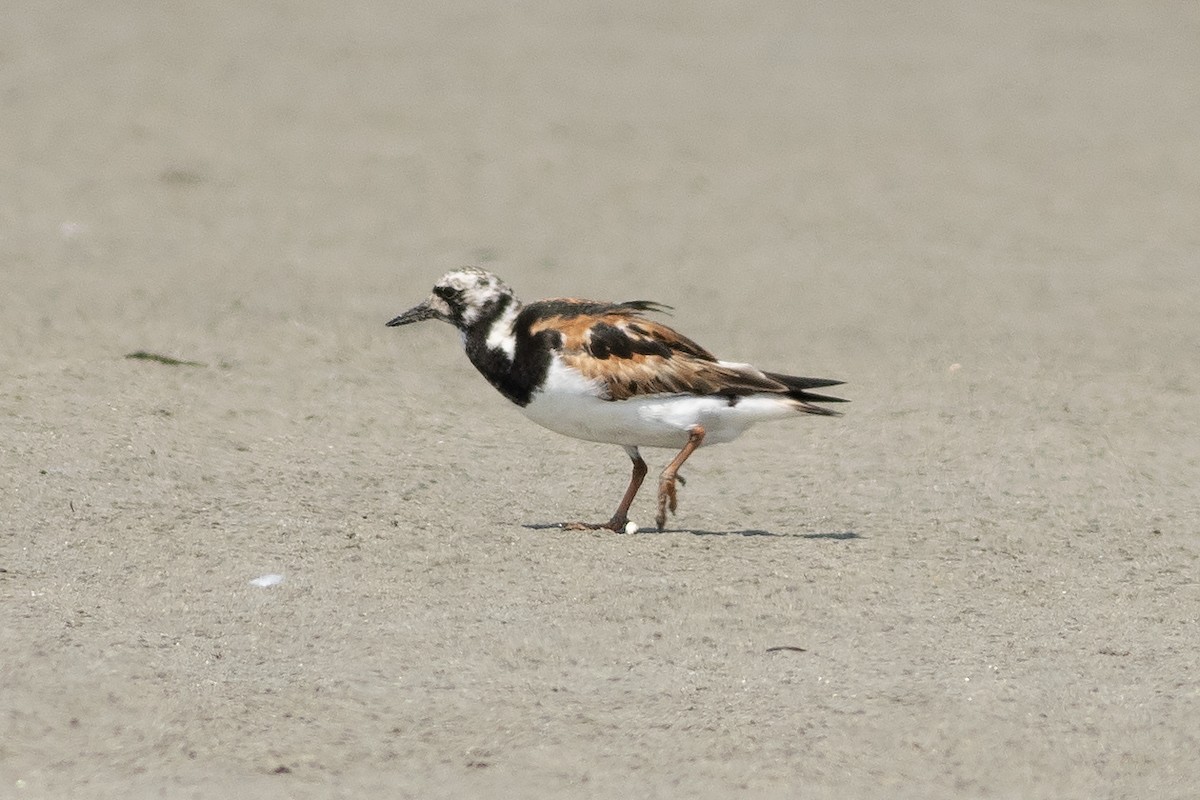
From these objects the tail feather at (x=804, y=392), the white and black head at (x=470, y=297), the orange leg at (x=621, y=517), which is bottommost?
the orange leg at (x=621, y=517)

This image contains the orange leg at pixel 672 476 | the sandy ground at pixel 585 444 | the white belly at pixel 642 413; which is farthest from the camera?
the orange leg at pixel 672 476

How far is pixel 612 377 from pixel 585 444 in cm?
237

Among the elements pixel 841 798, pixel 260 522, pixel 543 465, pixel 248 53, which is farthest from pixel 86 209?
pixel 841 798

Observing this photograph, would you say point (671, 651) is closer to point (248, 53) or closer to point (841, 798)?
point (841, 798)

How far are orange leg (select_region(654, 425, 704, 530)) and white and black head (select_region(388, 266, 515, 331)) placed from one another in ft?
3.40

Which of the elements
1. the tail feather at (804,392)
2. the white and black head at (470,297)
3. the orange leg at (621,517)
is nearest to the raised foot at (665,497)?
the orange leg at (621,517)

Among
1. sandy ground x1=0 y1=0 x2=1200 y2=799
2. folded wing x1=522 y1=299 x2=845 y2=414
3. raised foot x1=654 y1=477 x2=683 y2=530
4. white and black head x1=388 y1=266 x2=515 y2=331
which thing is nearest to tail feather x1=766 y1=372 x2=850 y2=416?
folded wing x1=522 y1=299 x2=845 y2=414

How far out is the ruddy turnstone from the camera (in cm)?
818

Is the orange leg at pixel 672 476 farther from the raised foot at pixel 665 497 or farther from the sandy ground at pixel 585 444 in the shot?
the sandy ground at pixel 585 444

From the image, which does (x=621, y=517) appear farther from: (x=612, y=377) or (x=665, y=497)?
(x=612, y=377)

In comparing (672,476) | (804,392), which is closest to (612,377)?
(672,476)

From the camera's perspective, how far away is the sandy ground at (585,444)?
6086 mm

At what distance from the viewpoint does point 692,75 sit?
1866 cm

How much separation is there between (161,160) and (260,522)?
862cm
